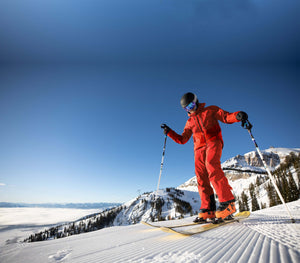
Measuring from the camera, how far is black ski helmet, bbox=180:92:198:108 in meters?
3.78

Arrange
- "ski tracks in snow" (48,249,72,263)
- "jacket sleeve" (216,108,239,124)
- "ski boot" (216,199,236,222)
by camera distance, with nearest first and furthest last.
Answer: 1. "ski tracks in snow" (48,249,72,263)
2. "ski boot" (216,199,236,222)
3. "jacket sleeve" (216,108,239,124)

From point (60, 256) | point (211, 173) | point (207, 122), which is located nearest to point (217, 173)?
point (211, 173)

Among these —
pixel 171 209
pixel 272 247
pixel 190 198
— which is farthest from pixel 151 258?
pixel 190 198

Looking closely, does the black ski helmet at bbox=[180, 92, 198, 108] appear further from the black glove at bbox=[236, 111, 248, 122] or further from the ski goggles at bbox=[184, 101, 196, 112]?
the black glove at bbox=[236, 111, 248, 122]

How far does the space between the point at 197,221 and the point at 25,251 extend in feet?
11.0

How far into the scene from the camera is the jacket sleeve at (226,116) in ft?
10.9

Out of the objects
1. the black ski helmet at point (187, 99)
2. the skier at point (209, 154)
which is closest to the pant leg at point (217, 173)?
the skier at point (209, 154)

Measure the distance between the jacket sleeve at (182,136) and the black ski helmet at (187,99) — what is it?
0.82 meters

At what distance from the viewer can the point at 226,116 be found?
345cm

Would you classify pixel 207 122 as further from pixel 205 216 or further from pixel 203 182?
pixel 205 216

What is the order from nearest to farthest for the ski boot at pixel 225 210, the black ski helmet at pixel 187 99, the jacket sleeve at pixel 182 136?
the ski boot at pixel 225 210
the black ski helmet at pixel 187 99
the jacket sleeve at pixel 182 136

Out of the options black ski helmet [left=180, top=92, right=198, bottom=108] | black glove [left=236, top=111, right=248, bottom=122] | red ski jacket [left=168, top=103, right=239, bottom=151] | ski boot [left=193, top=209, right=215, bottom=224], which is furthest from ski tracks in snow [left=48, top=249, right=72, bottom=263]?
black glove [left=236, top=111, right=248, bottom=122]

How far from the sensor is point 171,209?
119 meters

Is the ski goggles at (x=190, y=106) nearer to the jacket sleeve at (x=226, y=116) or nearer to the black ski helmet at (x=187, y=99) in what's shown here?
the black ski helmet at (x=187, y=99)
